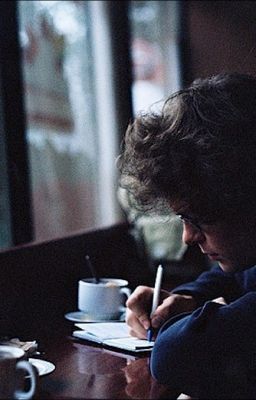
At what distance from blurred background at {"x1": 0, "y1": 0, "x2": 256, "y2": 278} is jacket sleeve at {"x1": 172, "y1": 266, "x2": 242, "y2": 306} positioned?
2.88 ft

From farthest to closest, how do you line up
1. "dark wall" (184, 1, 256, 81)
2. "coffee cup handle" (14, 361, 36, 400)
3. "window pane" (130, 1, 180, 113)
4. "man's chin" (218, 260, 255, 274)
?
"window pane" (130, 1, 180, 113), "dark wall" (184, 1, 256, 81), "man's chin" (218, 260, 255, 274), "coffee cup handle" (14, 361, 36, 400)

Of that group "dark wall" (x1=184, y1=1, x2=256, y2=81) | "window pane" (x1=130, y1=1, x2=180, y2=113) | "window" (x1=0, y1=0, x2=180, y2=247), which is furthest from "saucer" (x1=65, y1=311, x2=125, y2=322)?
"window pane" (x1=130, y1=1, x2=180, y2=113)

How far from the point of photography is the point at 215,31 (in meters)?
3.19

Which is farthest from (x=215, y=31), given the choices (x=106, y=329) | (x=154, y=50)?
(x=106, y=329)

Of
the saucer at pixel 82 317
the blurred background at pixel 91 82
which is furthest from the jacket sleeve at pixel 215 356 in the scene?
the blurred background at pixel 91 82

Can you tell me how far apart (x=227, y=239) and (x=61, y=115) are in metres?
1.97

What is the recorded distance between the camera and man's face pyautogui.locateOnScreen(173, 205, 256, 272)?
4.36 feet

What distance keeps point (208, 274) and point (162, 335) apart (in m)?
0.55

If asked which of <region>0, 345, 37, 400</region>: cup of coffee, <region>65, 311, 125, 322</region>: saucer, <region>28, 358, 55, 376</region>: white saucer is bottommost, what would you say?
<region>65, 311, 125, 322</region>: saucer

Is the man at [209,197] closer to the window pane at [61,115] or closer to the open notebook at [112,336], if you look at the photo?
the open notebook at [112,336]

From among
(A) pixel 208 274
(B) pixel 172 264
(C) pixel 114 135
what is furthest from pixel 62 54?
(A) pixel 208 274

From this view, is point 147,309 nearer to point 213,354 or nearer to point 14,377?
point 213,354

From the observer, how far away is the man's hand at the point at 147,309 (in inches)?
61.6

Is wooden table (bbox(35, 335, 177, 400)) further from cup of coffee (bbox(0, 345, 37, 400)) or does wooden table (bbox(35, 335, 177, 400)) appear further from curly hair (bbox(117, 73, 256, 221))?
curly hair (bbox(117, 73, 256, 221))
